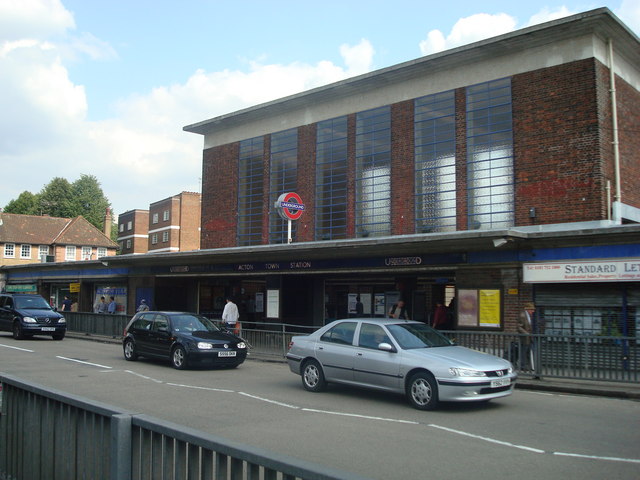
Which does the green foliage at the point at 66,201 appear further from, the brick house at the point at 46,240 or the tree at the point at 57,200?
the brick house at the point at 46,240

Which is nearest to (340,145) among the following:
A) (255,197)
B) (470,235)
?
(255,197)

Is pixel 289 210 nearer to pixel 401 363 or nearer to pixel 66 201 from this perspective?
pixel 401 363

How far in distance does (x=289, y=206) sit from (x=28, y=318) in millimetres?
11650

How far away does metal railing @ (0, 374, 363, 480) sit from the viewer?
9.40 ft

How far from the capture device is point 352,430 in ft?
26.9

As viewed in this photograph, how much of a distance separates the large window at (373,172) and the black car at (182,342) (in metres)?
10.6

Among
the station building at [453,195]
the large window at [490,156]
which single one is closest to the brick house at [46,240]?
the station building at [453,195]

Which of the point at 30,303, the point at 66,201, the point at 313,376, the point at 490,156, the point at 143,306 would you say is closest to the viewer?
the point at 313,376

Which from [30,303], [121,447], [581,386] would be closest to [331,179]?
[30,303]

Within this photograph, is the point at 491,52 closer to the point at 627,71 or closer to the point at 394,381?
the point at 627,71

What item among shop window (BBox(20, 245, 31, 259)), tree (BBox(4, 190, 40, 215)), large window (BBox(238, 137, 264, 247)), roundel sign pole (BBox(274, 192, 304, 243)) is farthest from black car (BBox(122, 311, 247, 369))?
tree (BBox(4, 190, 40, 215))

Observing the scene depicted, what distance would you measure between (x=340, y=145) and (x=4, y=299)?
1631cm

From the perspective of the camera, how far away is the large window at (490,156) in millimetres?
21297

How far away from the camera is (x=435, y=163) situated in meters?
23.4
